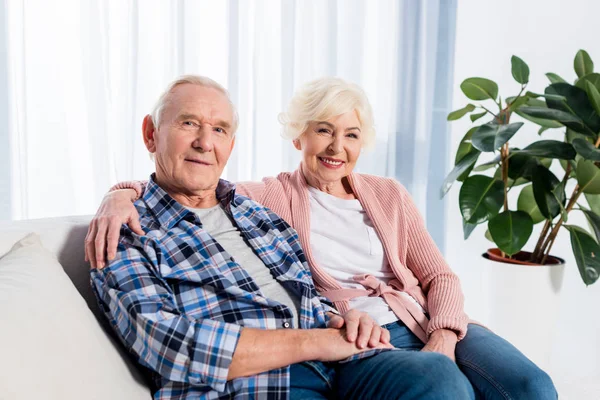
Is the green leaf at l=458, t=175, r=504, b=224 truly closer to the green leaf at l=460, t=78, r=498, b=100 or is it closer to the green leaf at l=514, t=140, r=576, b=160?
the green leaf at l=514, t=140, r=576, b=160

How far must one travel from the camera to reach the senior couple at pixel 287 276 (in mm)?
1296

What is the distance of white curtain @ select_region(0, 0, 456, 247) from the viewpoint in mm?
2445

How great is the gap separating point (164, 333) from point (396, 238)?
2.85 feet

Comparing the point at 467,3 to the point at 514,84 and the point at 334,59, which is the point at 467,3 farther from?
the point at 334,59

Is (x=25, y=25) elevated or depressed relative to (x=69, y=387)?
elevated

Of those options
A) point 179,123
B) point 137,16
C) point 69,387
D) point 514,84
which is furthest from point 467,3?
point 69,387

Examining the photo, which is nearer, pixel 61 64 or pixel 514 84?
pixel 61 64

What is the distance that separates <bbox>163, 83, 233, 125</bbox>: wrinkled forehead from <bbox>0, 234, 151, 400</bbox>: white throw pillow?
0.49 m

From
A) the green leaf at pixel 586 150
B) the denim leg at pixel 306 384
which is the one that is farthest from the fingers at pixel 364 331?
the green leaf at pixel 586 150

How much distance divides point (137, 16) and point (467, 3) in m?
1.94

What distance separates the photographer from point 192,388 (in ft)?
4.25

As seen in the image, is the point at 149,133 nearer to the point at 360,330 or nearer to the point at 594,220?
the point at 360,330

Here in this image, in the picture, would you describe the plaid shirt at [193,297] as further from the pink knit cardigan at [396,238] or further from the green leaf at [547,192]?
the green leaf at [547,192]

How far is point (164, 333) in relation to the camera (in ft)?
4.04
